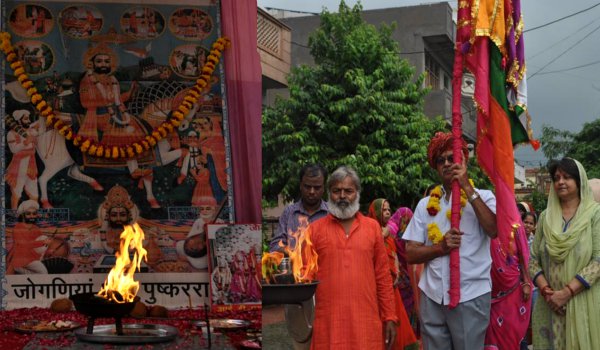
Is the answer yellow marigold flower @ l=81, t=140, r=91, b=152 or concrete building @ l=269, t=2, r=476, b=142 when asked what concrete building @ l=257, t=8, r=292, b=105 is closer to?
concrete building @ l=269, t=2, r=476, b=142

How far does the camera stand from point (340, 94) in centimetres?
1622

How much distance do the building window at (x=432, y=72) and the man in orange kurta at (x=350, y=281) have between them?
21790 mm

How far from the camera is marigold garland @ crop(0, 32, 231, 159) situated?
17.2 feet

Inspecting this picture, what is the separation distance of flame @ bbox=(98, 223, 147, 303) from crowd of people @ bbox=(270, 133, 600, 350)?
3.09ft

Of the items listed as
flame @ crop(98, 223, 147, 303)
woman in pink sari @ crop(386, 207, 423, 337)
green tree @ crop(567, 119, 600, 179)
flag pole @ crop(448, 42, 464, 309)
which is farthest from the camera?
green tree @ crop(567, 119, 600, 179)

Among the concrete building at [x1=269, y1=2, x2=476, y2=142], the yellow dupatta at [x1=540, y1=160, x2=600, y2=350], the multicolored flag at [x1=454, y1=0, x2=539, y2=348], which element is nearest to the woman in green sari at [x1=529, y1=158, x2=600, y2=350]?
the yellow dupatta at [x1=540, y1=160, x2=600, y2=350]

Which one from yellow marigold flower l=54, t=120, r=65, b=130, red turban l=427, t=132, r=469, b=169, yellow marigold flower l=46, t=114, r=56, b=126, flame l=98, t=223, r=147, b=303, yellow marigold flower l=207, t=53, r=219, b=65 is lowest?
flame l=98, t=223, r=147, b=303

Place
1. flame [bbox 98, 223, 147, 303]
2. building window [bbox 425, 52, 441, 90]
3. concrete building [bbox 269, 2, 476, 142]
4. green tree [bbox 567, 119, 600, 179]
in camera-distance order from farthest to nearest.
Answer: green tree [bbox 567, 119, 600, 179], building window [bbox 425, 52, 441, 90], concrete building [bbox 269, 2, 476, 142], flame [bbox 98, 223, 147, 303]

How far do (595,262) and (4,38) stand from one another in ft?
13.5

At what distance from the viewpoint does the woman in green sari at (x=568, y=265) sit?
4.89m

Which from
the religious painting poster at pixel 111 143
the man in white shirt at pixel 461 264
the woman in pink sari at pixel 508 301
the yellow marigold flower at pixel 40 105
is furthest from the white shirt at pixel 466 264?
the yellow marigold flower at pixel 40 105

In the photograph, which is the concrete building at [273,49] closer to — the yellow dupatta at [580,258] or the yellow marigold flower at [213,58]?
the yellow marigold flower at [213,58]

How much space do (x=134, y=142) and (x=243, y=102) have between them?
843 mm

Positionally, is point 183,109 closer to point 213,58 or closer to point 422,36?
point 213,58
